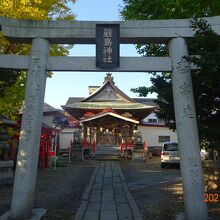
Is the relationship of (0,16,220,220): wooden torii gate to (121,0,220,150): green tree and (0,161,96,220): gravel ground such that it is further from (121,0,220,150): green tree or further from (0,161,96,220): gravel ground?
(0,161,96,220): gravel ground

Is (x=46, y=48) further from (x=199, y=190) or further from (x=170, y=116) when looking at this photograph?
(x=199, y=190)

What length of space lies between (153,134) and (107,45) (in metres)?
34.7

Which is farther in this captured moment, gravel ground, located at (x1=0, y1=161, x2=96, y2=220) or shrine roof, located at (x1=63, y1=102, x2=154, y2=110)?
shrine roof, located at (x1=63, y1=102, x2=154, y2=110)

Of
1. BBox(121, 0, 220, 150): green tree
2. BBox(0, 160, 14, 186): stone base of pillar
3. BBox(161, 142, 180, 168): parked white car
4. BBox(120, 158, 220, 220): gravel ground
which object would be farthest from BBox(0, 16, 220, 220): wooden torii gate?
BBox(161, 142, 180, 168): parked white car

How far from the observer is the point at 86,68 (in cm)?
754

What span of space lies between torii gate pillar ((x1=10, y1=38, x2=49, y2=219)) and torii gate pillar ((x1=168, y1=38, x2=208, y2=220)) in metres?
2.95

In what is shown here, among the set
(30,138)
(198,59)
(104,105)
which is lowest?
(30,138)

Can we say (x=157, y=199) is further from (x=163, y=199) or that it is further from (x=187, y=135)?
(x=187, y=135)

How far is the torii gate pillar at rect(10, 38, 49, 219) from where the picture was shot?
277 inches

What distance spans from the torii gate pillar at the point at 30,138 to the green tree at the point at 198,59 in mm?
3235

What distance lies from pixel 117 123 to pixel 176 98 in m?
27.4

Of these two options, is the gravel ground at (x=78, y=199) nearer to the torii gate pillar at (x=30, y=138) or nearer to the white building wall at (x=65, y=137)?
the torii gate pillar at (x=30, y=138)

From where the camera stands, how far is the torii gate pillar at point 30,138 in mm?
7031

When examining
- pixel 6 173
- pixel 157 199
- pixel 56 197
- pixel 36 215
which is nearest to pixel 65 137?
pixel 6 173
